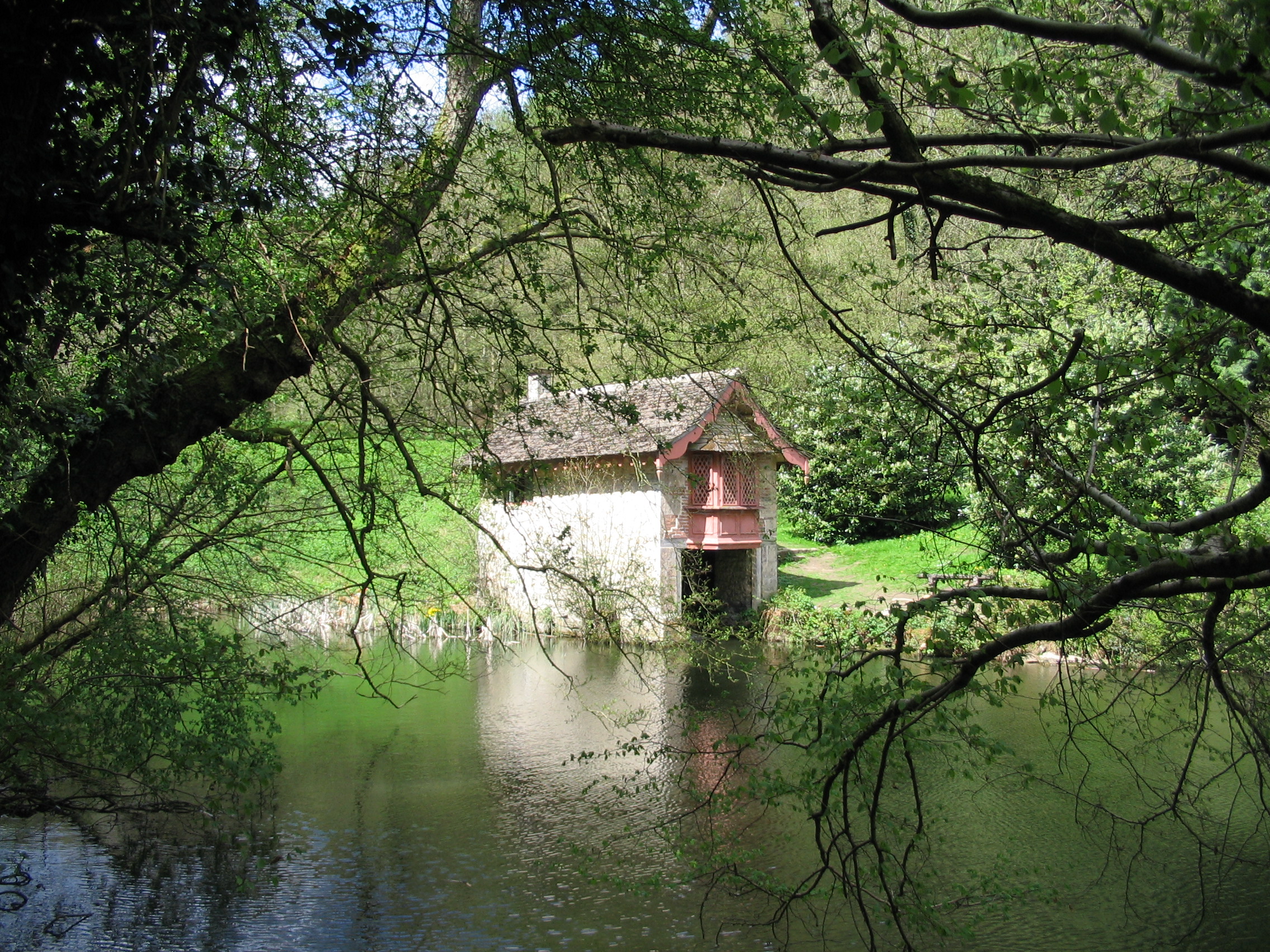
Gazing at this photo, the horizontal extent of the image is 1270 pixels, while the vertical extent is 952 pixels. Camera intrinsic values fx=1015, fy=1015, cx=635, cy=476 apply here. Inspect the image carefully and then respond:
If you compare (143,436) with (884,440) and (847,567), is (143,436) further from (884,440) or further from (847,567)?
(847,567)

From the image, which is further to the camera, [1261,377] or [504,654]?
[504,654]

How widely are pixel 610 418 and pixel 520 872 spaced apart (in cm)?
379

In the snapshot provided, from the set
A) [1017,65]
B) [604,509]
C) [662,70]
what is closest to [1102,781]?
[662,70]

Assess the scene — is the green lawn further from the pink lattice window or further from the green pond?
the green pond

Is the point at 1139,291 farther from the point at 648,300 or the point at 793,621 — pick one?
the point at 793,621

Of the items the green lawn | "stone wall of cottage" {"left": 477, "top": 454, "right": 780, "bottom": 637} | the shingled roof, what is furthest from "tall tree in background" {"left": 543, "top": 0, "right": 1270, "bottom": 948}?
the green lawn

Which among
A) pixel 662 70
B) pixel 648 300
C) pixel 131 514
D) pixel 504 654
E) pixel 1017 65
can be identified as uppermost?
pixel 662 70

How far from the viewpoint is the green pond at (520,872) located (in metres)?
6.16

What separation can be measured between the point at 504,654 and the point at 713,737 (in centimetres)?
482

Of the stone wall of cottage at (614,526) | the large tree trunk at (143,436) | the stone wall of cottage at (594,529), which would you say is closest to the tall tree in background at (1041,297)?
the large tree trunk at (143,436)

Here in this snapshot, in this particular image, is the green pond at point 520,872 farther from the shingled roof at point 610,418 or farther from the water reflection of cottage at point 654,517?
the water reflection of cottage at point 654,517

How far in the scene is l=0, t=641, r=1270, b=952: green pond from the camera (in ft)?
20.2

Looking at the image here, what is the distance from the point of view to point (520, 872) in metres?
7.26

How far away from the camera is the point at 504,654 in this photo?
47.8ft
